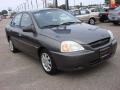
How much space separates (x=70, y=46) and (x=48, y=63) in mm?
921

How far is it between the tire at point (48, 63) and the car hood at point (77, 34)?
469 millimetres

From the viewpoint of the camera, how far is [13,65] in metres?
6.53

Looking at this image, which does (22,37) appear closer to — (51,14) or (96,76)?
(51,14)

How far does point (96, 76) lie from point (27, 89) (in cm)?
156

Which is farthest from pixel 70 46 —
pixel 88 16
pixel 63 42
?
pixel 88 16

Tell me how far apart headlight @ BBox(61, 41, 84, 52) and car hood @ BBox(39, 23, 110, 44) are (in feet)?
0.32

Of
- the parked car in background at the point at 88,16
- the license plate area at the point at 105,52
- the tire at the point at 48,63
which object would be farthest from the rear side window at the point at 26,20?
the parked car in background at the point at 88,16

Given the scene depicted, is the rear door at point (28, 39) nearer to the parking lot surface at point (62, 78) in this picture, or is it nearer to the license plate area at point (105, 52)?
the parking lot surface at point (62, 78)

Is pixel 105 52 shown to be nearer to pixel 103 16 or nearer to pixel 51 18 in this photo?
pixel 51 18

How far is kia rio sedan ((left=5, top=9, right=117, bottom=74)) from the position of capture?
4.64 metres

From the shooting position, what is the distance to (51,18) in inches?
237

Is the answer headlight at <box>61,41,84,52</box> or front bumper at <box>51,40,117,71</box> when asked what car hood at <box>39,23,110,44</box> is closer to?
headlight at <box>61,41,84,52</box>

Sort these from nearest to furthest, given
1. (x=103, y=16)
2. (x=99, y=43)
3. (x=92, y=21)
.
A: (x=99, y=43)
(x=92, y=21)
(x=103, y=16)

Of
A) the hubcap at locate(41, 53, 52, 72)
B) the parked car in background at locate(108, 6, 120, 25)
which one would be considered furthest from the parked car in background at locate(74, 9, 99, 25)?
the hubcap at locate(41, 53, 52, 72)
